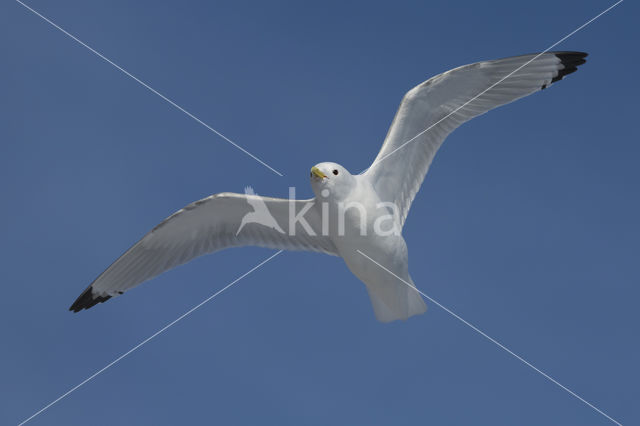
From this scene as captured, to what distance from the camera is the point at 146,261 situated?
786 centimetres

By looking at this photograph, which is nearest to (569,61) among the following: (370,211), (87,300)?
(370,211)

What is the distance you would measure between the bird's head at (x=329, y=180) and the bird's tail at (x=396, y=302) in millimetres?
1115

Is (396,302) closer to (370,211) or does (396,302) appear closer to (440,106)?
(370,211)

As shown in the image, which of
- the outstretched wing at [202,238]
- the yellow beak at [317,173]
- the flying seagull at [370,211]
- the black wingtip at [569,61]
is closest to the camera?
the yellow beak at [317,173]

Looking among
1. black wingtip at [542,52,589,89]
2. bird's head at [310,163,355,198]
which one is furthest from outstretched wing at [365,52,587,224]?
bird's head at [310,163,355,198]

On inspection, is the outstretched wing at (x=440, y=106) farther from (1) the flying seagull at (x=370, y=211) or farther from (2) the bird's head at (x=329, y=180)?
(2) the bird's head at (x=329, y=180)

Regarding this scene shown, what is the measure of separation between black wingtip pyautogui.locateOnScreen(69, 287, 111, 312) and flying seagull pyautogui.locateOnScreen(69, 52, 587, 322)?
0.01 m

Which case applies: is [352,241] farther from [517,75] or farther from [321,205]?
[517,75]

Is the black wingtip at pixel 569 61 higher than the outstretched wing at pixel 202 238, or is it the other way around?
the black wingtip at pixel 569 61

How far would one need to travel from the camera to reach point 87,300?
8211mm

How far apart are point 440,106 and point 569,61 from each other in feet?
5.48

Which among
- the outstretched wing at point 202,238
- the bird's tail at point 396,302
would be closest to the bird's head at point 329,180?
the outstretched wing at point 202,238

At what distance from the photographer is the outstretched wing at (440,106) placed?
7242 mm

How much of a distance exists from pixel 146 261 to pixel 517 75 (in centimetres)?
443
